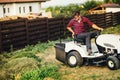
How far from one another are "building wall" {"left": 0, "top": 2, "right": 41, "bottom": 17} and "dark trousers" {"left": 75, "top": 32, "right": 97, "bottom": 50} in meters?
33.0

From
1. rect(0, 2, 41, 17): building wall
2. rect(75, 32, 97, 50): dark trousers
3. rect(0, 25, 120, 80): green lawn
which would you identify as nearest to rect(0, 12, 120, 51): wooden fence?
rect(75, 32, 97, 50): dark trousers

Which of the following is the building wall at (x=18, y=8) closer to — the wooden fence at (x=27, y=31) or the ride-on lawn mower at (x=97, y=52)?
the wooden fence at (x=27, y=31)

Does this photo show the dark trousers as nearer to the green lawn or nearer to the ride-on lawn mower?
the ride-on lawn mower

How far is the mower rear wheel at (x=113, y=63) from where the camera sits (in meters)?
9.35

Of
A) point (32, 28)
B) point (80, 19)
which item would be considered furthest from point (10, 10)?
point (80, 19)

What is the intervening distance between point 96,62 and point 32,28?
646 cm

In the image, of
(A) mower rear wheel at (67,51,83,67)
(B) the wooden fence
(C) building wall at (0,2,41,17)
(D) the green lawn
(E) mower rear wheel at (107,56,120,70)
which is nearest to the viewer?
(D) the green lawn

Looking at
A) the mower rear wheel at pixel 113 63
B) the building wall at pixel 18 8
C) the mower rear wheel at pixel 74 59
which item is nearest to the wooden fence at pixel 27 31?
the mower rear wheel at pixel 74 59

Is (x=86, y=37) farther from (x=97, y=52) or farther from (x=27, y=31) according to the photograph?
(x=27, y=31)

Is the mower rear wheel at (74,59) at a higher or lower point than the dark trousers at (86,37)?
lower

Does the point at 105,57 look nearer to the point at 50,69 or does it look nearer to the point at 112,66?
the point at 112,66

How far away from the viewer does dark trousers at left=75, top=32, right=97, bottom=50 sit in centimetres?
995

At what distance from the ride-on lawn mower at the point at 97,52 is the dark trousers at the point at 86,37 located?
0.49 feet

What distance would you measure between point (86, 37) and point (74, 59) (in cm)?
76
